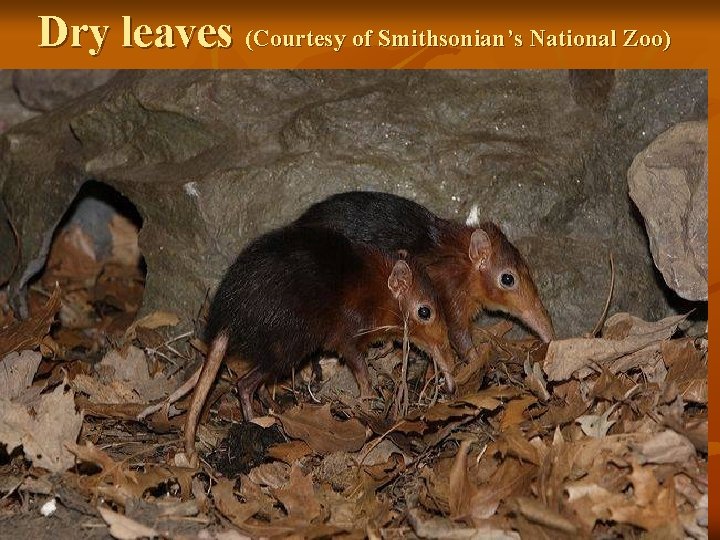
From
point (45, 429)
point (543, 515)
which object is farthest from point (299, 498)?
point (45, 429)

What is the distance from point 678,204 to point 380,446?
2.05 metres

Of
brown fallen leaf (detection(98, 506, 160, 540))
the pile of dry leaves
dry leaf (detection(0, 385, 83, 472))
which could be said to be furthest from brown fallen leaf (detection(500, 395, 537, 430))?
dry leaf (detection(0, 385, 83, 472))

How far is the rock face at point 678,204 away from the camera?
5.79m

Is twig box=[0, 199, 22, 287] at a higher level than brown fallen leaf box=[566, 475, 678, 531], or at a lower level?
higher

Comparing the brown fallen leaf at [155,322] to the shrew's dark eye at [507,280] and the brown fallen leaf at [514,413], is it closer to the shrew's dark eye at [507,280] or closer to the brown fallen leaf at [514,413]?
the shrew's dark eye at [507,280]

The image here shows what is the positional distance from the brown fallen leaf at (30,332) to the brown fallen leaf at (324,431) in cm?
168

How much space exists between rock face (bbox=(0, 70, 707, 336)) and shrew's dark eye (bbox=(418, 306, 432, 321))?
773mm

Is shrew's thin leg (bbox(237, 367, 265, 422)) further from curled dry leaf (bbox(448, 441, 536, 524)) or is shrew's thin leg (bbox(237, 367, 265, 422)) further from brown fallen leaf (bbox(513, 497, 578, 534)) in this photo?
brown fallen leaf (bbox(513, 497, 578, 534))

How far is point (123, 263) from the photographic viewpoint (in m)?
8.56

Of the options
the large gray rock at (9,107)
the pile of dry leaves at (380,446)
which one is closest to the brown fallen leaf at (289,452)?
the pile of dry leaves at (380,446)

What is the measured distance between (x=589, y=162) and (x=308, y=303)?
2009mm

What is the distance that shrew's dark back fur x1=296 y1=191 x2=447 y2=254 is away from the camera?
609cm

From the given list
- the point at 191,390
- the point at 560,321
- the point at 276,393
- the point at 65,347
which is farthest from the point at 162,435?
the point at 560,321

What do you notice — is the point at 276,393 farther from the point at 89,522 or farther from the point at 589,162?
the point at 589,162
